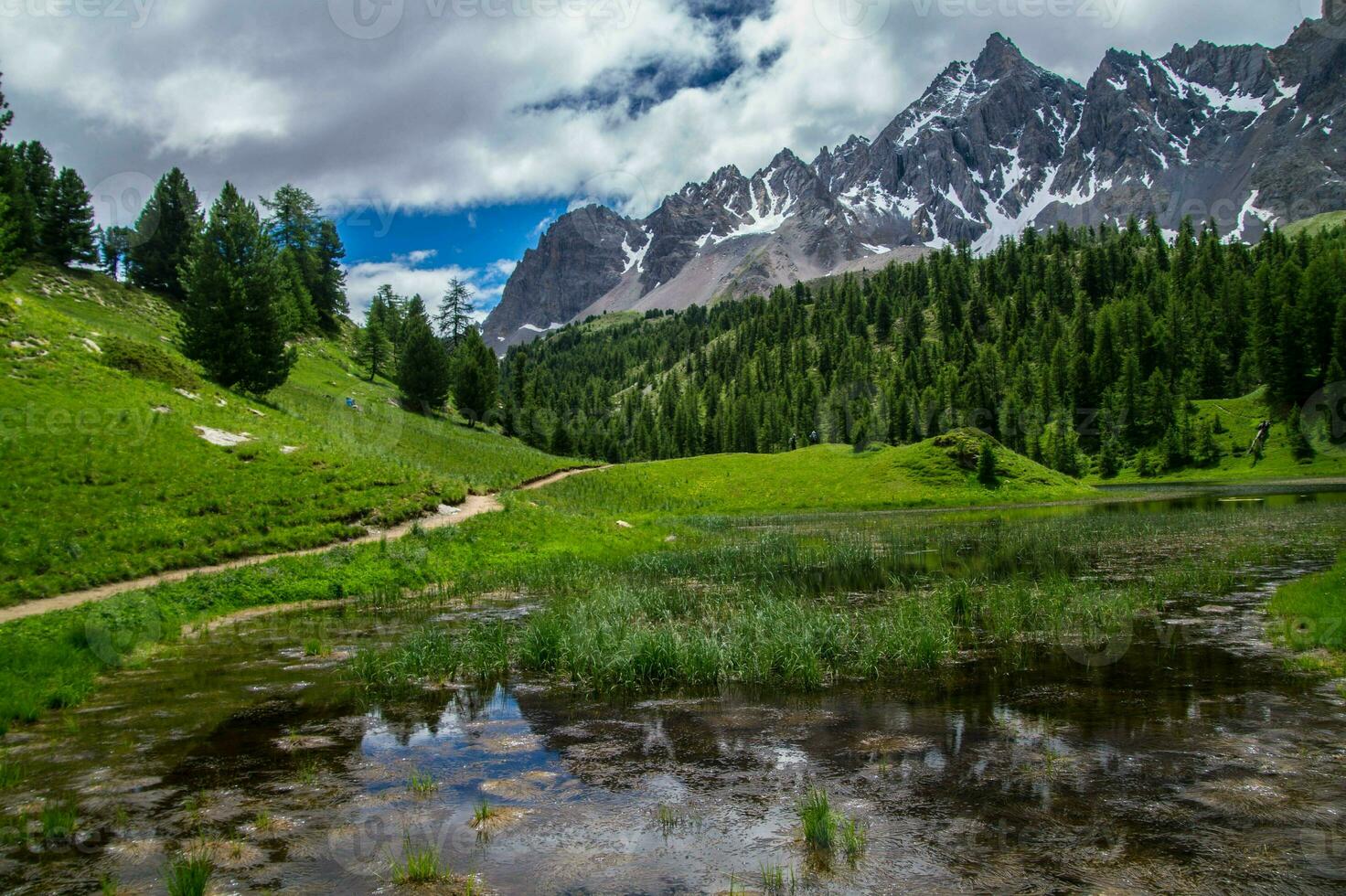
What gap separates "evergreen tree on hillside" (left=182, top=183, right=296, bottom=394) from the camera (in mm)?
52719

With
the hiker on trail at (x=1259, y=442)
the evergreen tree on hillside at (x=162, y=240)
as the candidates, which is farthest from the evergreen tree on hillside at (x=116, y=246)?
the hiker on trail at (x=1259, y=442)

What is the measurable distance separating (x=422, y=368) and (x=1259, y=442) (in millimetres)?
110559

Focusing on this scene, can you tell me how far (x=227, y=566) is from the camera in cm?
2555

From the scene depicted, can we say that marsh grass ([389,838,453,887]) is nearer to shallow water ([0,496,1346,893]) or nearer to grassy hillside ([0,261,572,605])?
shallow water ([0,496,1346,893])

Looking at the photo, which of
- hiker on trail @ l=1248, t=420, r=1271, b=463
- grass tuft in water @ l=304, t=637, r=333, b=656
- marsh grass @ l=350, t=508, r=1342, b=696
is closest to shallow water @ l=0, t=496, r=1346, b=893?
marsh grass @ l=350, t=508, r=1342, b=696

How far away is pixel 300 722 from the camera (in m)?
11.7

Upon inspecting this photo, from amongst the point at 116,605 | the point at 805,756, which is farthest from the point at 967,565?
the point at 116,605

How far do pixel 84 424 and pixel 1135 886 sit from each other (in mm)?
37749

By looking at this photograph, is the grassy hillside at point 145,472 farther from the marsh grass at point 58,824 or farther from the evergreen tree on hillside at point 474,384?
the evergreen tree on hillside at point 474,384

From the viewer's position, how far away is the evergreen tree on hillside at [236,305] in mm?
52719

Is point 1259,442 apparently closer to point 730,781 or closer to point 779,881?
point 730,781

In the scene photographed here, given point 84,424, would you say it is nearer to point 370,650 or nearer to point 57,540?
point 57,540

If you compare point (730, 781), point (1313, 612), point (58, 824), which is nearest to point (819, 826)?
point (730, 781)

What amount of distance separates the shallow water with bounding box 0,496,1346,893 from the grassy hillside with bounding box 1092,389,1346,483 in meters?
94.3
